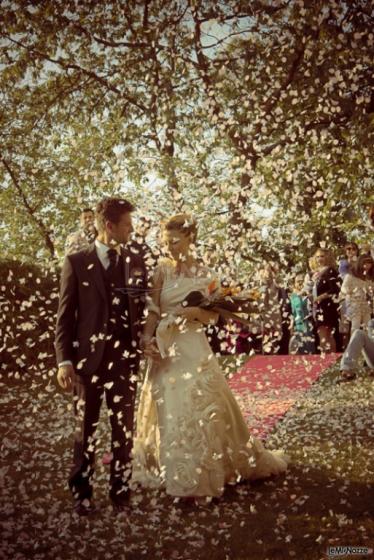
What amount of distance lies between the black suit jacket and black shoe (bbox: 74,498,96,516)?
0.87 metres

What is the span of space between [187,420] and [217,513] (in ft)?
2.14

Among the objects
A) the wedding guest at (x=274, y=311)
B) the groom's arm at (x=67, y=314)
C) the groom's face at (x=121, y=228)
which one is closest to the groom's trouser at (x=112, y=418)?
the groom's arm at (x=67, y=314)

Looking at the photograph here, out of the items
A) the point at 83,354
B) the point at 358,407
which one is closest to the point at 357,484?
the point at 83,354

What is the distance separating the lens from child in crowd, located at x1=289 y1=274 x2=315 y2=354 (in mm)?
12719

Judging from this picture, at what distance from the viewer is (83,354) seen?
4652 millimetres

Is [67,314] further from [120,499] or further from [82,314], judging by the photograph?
[120,499]

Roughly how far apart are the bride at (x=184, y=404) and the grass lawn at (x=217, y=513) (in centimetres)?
17

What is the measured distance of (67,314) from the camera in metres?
4.68

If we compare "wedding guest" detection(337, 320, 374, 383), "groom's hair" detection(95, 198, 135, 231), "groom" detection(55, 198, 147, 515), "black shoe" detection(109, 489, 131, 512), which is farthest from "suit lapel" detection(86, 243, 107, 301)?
"wedding guest" detection(337, 320, 374, 383)

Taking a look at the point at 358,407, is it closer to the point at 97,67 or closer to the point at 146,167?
the point at 146,167

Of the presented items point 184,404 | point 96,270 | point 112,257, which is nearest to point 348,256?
point 184,404

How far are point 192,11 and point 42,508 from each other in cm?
686

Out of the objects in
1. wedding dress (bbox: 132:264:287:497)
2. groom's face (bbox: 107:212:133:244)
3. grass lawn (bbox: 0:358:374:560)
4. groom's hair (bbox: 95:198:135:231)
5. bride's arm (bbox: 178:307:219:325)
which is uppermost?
groom's hair (bbox: 95:198:135:231)

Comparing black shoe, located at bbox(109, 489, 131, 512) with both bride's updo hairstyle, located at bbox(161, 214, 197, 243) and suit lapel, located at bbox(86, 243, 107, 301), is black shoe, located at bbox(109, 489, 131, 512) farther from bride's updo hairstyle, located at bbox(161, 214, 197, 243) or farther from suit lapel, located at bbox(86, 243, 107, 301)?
bride's updo hairstyle, located at bbox(161, 214, 197, 243)
